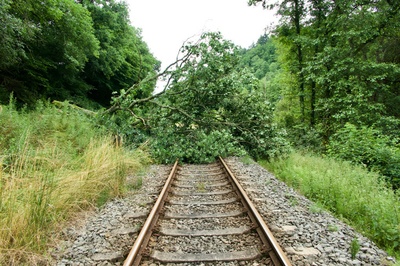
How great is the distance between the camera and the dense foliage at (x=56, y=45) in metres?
8.63

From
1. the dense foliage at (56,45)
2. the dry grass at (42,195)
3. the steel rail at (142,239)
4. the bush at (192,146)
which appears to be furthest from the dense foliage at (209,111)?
the steel rail at (142,239)

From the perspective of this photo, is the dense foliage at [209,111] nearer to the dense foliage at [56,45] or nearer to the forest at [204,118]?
the forest at [204,118]

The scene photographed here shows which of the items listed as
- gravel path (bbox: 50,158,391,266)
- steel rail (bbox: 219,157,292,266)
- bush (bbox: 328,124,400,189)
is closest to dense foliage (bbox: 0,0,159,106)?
gravel path (bbox: 50,158,391,266)

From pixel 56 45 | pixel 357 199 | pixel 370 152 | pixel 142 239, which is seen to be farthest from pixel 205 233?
pixel 56 45

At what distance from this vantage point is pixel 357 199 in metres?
4.53

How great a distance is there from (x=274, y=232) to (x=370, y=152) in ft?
23.4

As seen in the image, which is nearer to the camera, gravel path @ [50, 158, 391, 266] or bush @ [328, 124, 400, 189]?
gravel path @ [50, 158, 391, 266]

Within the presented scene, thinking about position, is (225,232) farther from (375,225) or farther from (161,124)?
(161,124)

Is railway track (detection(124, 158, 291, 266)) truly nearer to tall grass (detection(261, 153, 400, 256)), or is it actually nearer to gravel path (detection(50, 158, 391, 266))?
gravel path (detection(50, 158, 391, 266))

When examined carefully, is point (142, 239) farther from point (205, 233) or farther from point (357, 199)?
point (357, 199)

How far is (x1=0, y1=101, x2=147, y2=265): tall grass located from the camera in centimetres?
282

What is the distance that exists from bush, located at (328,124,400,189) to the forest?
1.8 inches

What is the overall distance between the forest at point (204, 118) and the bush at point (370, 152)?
0.15ft

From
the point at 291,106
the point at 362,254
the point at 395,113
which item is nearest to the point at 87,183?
the point at 362,254
